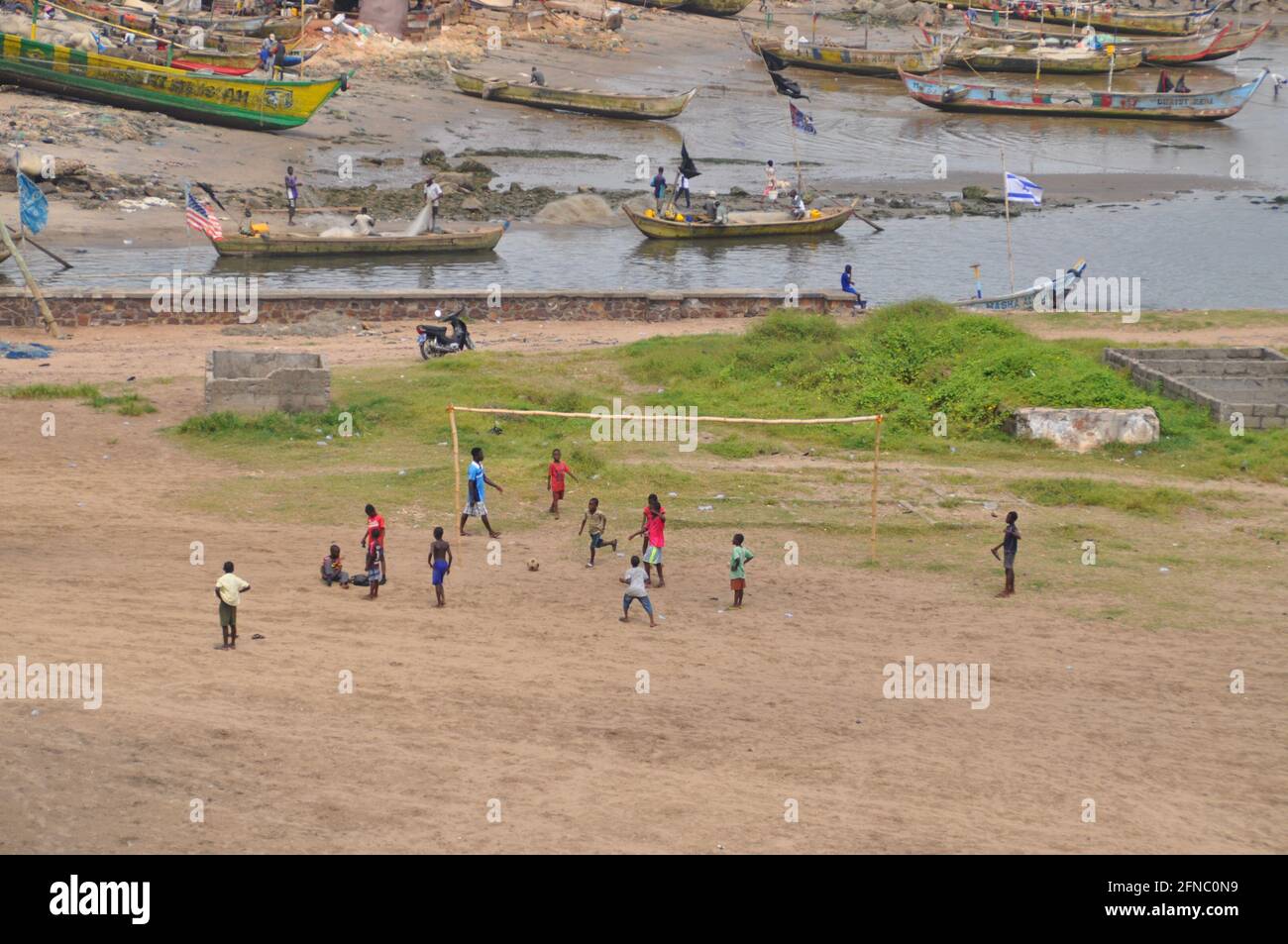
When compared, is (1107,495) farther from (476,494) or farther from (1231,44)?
(1231,44)

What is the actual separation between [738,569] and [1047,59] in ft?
201

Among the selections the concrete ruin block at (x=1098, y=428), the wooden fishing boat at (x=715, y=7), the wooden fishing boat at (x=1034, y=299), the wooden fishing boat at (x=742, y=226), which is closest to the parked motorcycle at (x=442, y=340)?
the concrete ruin block at (x=1098, y=428)

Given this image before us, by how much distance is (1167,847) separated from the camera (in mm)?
12031

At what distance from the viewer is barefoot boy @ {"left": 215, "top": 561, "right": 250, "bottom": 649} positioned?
14875 mm

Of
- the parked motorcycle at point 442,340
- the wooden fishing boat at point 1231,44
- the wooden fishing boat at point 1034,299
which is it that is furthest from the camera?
the wooden fishing boat at point 1231,44

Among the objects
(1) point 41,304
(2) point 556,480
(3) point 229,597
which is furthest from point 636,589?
(1) point 41,304

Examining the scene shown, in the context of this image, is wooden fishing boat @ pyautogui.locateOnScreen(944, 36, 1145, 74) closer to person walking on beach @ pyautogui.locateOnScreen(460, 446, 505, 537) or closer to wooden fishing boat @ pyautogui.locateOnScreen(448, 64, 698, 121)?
wooden fishing boat @ pyautogui.locateOnScreen(448, 64, 698, 121)

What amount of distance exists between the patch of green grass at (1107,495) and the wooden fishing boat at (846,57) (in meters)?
52.1

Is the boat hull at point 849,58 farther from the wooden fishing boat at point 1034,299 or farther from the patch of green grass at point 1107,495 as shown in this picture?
the patch of green grass at point 1107,495

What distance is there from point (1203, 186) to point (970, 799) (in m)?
45.4

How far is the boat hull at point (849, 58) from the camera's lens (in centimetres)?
7056

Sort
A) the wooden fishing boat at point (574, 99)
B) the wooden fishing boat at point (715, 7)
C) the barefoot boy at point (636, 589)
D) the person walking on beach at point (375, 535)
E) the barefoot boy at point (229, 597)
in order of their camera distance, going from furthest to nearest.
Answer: the wooden fishing boat at point (715, 7) → the wooden fishing boat at point (574, 99) → the person walking on beach at point (375, 535) → the barefoot boy at point (636, 589) → the barefoot boy at point (229, 597)
